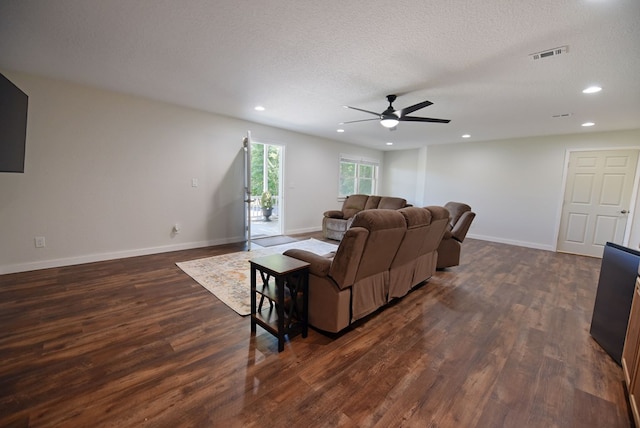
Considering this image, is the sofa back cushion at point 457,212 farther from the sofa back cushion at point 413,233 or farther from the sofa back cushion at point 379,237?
the sofa back cushion at point 379,237

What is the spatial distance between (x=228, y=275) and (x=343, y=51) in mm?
2906

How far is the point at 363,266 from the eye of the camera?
→ 7.36ft

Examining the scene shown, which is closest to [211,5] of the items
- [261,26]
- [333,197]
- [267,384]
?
[261,26]

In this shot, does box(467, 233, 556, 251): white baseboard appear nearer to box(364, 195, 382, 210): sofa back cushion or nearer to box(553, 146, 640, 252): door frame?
box(553, 146, 640, 252): door frame

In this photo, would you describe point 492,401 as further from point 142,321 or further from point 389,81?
point 389,81

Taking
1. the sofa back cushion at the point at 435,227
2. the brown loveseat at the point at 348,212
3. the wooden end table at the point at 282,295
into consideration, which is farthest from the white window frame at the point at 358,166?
the wooden end table at the point at 282,295

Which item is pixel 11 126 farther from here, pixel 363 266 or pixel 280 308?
pixel 363 266

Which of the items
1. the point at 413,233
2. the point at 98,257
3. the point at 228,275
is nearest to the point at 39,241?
the point at 98,257

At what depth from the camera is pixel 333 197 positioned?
24.2ft

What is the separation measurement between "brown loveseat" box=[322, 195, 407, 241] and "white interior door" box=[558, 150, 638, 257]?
3.31 metres

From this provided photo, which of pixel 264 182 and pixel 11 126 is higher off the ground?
pixel 11 126

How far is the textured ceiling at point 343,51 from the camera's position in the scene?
184 centimetres

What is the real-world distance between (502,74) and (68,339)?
4.62m

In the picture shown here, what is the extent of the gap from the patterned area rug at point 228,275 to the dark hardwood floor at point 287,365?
0.17m
